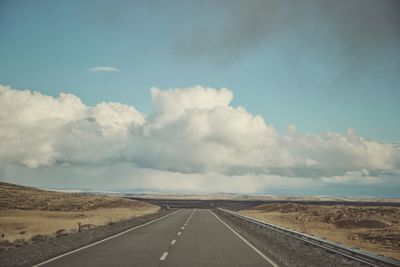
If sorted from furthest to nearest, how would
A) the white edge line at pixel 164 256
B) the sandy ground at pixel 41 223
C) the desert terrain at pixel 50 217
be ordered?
the sandy ground at pixel 41 223
the desert terrain at pixel 50 217
the white edge line at pixel 164 256

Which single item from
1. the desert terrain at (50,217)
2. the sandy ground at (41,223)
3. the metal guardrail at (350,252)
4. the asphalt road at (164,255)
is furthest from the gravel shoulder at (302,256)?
the sandy ground at (41,223)

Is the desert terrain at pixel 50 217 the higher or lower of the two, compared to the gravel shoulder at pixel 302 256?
higher

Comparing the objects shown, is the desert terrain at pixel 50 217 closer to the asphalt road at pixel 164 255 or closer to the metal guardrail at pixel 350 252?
the asphalt road at pixel 164 255

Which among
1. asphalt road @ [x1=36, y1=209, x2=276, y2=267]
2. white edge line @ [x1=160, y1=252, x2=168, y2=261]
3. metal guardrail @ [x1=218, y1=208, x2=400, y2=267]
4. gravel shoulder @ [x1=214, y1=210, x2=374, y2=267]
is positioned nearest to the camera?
metal guardrail @ [x1=218, y1=208, x2=400, y2=267]

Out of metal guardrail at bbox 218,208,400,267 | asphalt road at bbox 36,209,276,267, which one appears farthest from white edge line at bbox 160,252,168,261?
metal guardrail at bbox 218,208,400,267

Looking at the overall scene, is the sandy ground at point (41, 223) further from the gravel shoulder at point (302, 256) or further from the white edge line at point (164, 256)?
the gravel shoulder at point (302, 256)

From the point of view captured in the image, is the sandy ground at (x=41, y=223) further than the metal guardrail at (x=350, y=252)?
Yes

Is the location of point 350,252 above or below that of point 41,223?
above

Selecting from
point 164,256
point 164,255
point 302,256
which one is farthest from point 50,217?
point 302,256

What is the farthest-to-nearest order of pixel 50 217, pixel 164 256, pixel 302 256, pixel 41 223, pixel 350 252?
pixel 50 217 → pixel 41 223 → pixel 302 256 → pixel 164 256 → pixel 350 252

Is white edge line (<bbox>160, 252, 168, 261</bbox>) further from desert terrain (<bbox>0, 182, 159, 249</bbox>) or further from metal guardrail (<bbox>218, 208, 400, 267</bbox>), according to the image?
desert terrain (<bbox>0, 182, 159, 249</bbox>)

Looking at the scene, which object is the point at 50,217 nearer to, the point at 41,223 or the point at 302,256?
the point at 41,223

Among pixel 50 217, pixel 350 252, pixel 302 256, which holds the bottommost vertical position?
pixel 302 256

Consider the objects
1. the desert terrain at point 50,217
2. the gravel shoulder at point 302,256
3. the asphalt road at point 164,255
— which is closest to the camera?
the asphalt road at point 164,255
